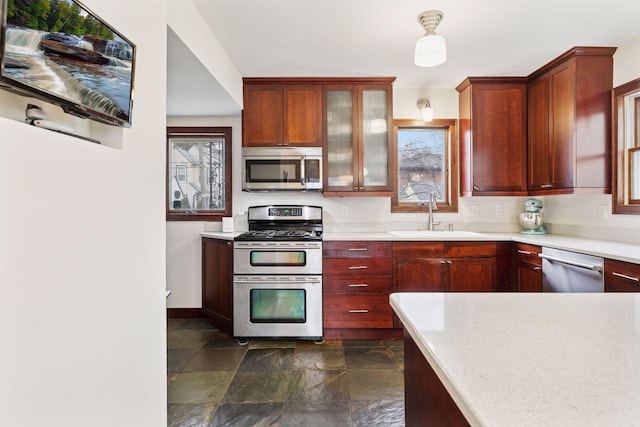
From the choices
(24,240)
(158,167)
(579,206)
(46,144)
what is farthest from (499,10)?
(24,240)

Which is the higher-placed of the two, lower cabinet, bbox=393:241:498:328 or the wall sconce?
the wall sconce

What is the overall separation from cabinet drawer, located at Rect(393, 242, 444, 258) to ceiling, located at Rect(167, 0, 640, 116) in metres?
1.58

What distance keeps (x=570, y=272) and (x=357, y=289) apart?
1.54 m

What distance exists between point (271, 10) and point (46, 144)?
5.51 ft

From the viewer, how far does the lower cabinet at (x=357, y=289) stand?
284 centimetres

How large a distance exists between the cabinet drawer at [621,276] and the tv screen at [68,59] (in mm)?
2556

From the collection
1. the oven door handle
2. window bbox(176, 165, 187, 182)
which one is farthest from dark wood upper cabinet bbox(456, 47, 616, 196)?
window bbox(176, 165, 187, 182)

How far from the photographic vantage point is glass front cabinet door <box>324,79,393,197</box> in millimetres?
3145

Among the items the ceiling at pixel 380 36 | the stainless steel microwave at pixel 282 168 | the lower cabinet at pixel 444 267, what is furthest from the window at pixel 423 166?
the stainless steel microwave at pixel 282 168

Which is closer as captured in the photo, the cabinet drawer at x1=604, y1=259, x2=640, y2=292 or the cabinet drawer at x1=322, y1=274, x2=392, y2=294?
the cabinet drawer at x1=604, y1=259, x2=640, y2=292

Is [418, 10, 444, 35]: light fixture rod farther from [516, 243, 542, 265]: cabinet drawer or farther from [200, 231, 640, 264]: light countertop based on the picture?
[516, 243, 542, 265]: cabinet drawer

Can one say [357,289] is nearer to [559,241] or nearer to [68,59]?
[559,241]

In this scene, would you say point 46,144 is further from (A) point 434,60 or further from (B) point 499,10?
(B) point 499,10

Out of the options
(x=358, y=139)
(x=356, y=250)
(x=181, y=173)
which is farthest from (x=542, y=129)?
(x=181, y=173)
